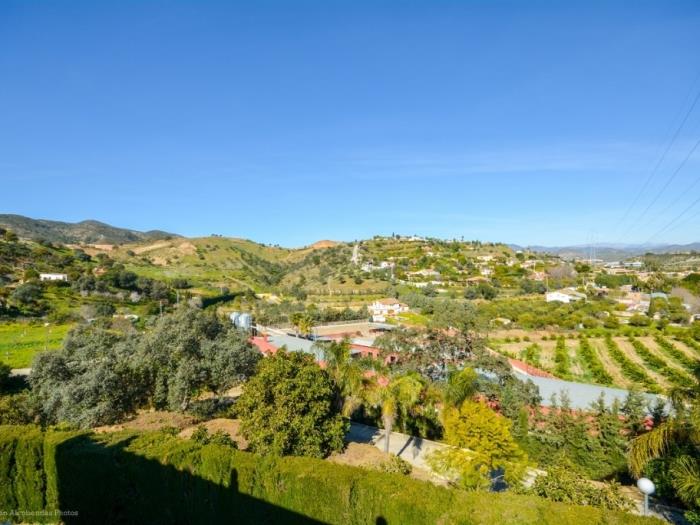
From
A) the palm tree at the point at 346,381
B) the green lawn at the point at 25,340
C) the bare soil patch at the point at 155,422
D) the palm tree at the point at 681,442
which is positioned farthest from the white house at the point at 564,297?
the green lawn at the point at 25,340

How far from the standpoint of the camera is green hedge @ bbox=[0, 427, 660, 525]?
28.2 ft

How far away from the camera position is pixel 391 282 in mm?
89312

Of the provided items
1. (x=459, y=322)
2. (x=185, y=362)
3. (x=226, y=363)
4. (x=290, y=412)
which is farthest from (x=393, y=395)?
(x=459, y=322)

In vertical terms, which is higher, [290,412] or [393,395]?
[290,412]

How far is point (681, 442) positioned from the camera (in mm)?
8109

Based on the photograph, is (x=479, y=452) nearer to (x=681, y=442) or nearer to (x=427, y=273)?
(x=681, y=442)

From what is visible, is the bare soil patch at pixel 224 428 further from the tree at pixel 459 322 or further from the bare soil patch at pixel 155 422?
the tree at pixel 459 322

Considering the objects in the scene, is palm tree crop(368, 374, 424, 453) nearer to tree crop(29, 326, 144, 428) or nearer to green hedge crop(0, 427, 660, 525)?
green hedge crop(0, 427, 660, 525)

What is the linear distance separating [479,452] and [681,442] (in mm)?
4564

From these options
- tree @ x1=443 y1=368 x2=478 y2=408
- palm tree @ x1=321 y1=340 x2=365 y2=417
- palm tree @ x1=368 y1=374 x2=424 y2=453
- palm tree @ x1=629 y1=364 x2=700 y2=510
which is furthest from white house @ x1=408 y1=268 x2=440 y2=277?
palm tree @ x1=629 y1=364 x2=700 y2=510

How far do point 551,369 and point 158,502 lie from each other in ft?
114

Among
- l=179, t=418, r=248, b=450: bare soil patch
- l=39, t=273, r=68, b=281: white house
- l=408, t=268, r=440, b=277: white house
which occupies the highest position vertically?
l=39, t=273, r=68, b=281: white house

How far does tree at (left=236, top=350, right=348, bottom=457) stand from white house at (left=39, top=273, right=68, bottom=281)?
7729cm

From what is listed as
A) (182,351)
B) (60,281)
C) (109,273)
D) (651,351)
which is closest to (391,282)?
(651,351)
